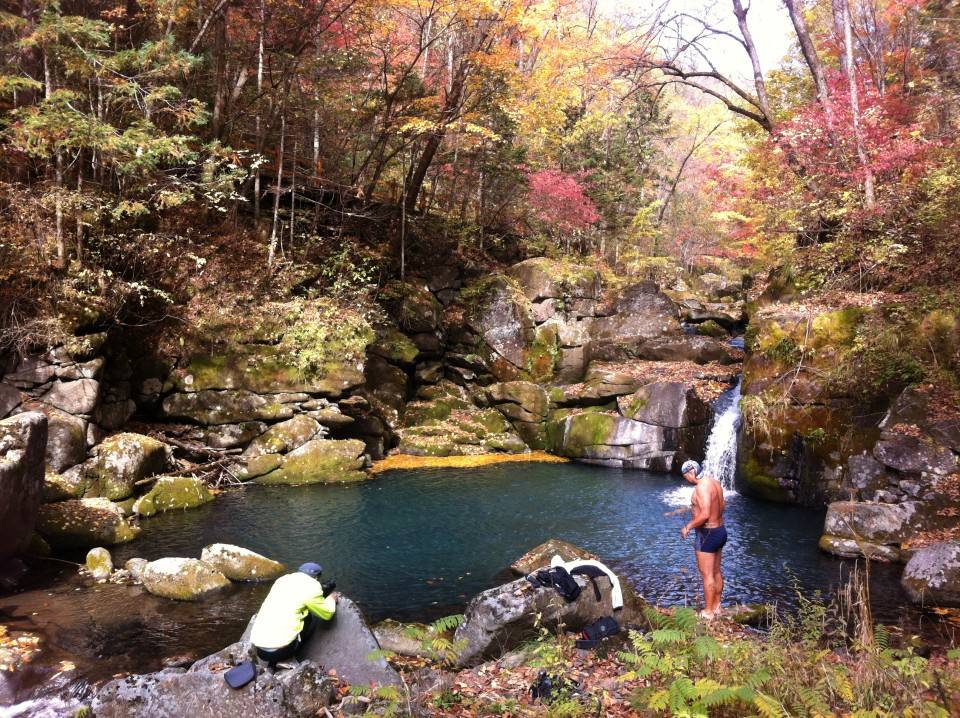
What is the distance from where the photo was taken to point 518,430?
1923cm

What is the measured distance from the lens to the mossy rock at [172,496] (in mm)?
11336

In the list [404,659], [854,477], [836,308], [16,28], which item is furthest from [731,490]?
[16,28]

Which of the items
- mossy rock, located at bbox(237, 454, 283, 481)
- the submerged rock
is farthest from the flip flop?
mossy rock, located at bbox(237, 454, 283, 481)

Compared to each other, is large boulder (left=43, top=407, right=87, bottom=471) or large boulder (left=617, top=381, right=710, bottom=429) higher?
large boulder (left=617, top=381, right=710, bottom=429)

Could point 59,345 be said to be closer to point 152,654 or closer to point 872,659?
point 152,654

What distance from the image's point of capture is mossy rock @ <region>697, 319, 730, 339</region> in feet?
73.2

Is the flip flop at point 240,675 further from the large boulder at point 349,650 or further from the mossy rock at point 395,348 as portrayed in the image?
the mossy rock at point 395,348

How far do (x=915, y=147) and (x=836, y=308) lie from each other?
12.5ft

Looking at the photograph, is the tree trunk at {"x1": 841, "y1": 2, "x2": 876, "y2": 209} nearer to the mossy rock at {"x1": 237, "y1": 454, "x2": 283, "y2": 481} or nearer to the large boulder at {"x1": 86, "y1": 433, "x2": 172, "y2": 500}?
the mossy rock at {"x1": 237, "y1": 454, "x2": 283, "y2": 481}

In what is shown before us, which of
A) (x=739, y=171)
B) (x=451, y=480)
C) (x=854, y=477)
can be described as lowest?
(x=451, y=480)

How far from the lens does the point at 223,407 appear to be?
14.6 meters

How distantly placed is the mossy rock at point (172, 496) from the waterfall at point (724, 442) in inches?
470

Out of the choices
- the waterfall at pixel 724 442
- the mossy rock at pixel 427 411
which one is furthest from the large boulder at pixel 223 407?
the waterfall at pixel 724 442

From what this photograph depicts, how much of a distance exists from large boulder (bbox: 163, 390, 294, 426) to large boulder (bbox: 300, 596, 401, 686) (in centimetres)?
982
